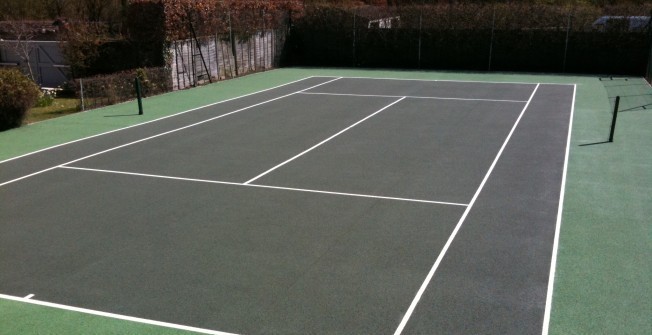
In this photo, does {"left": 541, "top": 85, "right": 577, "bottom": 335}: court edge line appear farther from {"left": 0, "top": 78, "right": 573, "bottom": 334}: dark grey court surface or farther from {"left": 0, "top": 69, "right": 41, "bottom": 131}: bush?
{"left": 0, "top": 69, "right": 41, "bottom": 131}: bush

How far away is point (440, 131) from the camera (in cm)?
1560

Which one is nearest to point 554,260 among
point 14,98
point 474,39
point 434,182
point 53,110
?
point 434,182

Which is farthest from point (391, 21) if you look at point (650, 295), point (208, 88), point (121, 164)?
point (650, 295)

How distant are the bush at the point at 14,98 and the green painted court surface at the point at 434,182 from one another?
566 mm

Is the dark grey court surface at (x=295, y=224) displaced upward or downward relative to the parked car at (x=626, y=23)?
downward

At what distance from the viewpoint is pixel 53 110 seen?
19250 mm

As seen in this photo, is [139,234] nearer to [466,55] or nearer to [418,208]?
[418,208]

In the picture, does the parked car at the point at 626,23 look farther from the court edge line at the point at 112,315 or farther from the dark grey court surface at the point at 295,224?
the court edge line at the point at 112,315

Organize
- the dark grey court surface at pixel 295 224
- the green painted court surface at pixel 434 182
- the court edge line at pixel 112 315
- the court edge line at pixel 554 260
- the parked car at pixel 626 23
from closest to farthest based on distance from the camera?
the court edge line at pixel 112 315 < the court edge line at pixel 554 260 < the green painted court surface at pixel 434 182 < the dark grey court surface at pixel 295 224 < the parked car at pixel 626 23

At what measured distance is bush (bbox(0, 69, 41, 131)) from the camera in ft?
52.3

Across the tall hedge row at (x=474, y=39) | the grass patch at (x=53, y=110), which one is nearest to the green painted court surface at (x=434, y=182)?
the grass patch at (x=53, y=110)

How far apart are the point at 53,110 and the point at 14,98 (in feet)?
10.6

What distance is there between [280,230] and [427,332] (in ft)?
10.9

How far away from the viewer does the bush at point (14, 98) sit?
16.0 m
